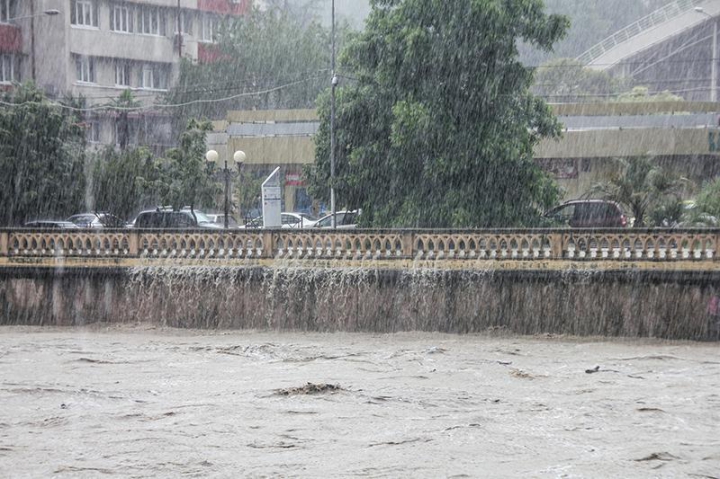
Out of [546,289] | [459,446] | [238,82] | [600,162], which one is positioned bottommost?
[459,446]

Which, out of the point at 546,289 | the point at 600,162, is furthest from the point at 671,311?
the point at 600,162

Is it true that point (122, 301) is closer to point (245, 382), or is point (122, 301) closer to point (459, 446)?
point (245, 382)

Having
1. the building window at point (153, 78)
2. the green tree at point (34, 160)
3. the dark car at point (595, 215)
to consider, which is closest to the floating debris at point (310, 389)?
the dark car at point (595, 215)

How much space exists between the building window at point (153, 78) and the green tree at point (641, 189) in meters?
31.9

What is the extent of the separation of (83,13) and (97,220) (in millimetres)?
16139

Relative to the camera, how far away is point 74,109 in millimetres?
43062

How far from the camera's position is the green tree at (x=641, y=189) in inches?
968

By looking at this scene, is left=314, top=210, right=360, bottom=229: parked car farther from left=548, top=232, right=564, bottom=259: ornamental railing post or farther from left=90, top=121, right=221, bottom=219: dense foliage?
left=548, top=232, right=564, bottom=259: ornamental railing post

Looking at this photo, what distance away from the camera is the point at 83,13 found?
48438mm

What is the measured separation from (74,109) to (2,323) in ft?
79.5

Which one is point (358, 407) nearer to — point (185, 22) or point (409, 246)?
point (409, 246)

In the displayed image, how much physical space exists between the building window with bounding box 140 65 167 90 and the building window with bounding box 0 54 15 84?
749cm

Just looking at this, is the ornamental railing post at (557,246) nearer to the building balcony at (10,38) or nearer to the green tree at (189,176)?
the green tree at (189,176)

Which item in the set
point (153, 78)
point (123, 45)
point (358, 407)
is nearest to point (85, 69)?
point (123, 45)
